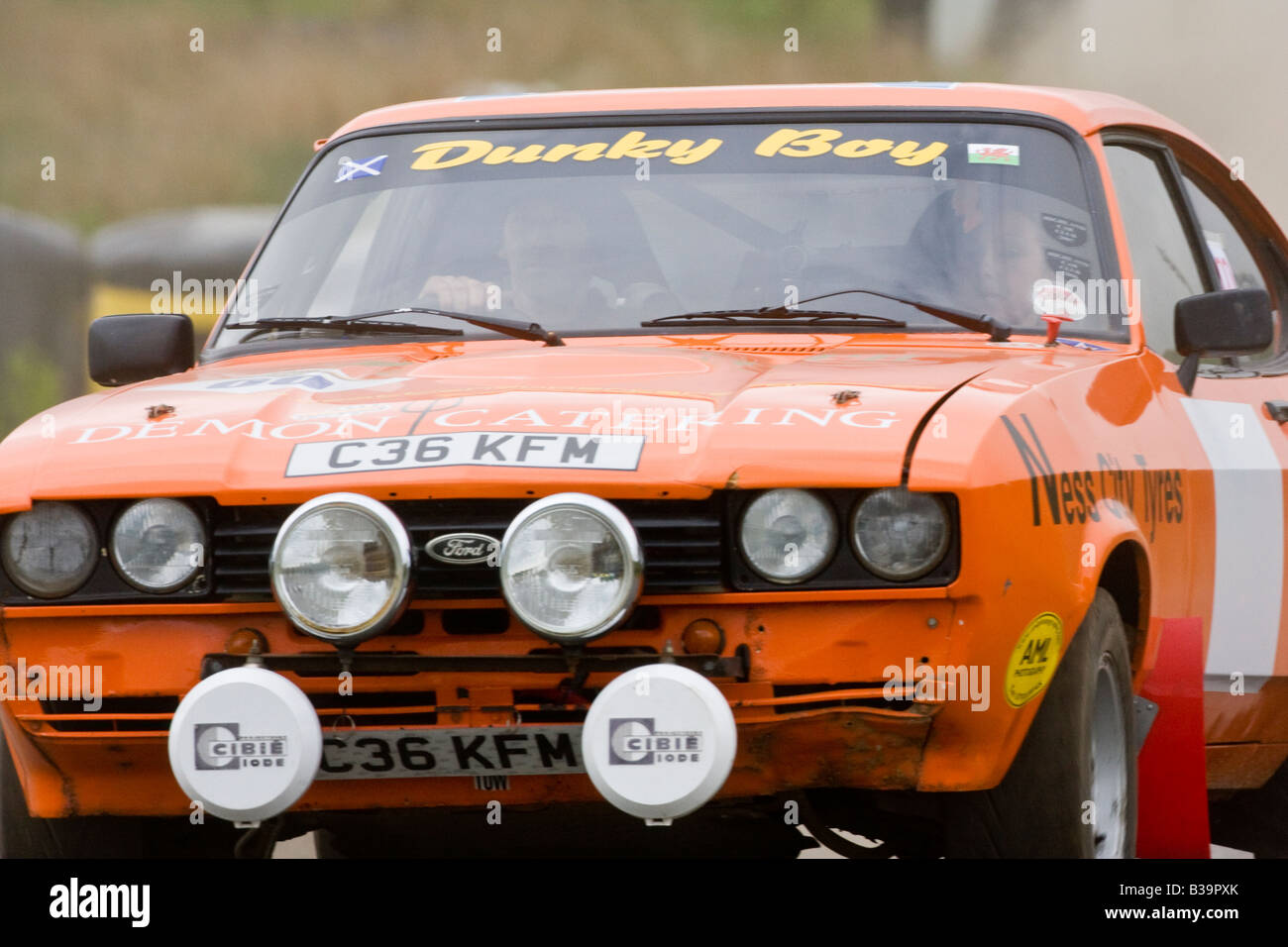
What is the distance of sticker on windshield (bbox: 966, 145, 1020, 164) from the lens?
4.65 meters

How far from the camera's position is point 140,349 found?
4.78 m

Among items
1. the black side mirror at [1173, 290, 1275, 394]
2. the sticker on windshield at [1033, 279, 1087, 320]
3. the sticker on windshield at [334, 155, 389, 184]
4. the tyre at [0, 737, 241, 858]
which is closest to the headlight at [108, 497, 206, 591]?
the tyre at [0, 737, 241, 858]

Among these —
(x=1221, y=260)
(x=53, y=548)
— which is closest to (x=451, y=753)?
(x=53, y=548)

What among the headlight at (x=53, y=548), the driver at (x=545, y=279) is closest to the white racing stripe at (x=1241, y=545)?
the driver at (x=545, y=279)

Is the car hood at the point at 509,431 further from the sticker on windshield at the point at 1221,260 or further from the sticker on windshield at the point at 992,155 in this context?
the sticker on windshield at the point at 1221,260

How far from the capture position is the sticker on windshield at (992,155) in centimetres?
465

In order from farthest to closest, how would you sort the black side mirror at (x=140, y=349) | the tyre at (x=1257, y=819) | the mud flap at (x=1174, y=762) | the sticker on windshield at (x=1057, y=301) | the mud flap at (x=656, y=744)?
the tyre at (x=1257, y=819) → the black side mirror at (x=140, y=349) → the sticker on windshield at (x=1057, y=301) → the mud flap at (x=1174, y=762) → the mud flap at (x=656, y=744)

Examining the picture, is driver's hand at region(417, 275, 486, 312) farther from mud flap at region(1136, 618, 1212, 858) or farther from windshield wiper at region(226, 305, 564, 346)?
mud flap at region(1136, 618, 1212, 858)

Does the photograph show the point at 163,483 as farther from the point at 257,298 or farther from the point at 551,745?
the point at 257,298

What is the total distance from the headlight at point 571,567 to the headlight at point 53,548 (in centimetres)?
75

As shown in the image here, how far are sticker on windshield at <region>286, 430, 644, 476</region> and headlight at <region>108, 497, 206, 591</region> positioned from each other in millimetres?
200
